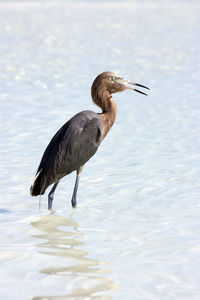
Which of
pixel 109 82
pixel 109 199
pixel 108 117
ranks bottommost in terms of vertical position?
pixel 109 199

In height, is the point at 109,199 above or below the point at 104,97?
below

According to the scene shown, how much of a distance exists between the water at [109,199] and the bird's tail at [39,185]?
26cm

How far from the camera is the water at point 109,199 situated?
16.2 feet

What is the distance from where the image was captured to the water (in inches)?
195

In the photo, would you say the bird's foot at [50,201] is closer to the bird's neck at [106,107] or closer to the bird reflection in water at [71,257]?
the bird reflection in water at [71,257]

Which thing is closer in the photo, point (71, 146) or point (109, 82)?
point (71, 146)

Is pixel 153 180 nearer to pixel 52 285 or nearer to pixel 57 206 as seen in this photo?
pixel 57 206

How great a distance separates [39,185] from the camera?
6680 millimetres

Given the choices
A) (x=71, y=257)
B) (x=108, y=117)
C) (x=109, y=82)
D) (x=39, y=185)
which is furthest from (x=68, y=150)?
(x=71, y=257)

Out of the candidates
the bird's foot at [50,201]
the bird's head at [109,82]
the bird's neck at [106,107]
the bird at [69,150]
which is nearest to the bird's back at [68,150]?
the bird at [69,150]

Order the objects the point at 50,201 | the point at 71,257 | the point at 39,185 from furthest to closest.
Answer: the point at 50,201 < the point at 39,185 < the point at 71,257

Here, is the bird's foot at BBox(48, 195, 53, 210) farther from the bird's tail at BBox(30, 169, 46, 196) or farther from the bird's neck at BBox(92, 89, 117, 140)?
the bird's neck at BBox(92, 89, 117, 140)

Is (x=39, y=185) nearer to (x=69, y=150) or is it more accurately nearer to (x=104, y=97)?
(x=69, y=150)

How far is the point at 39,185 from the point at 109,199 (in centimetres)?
94
